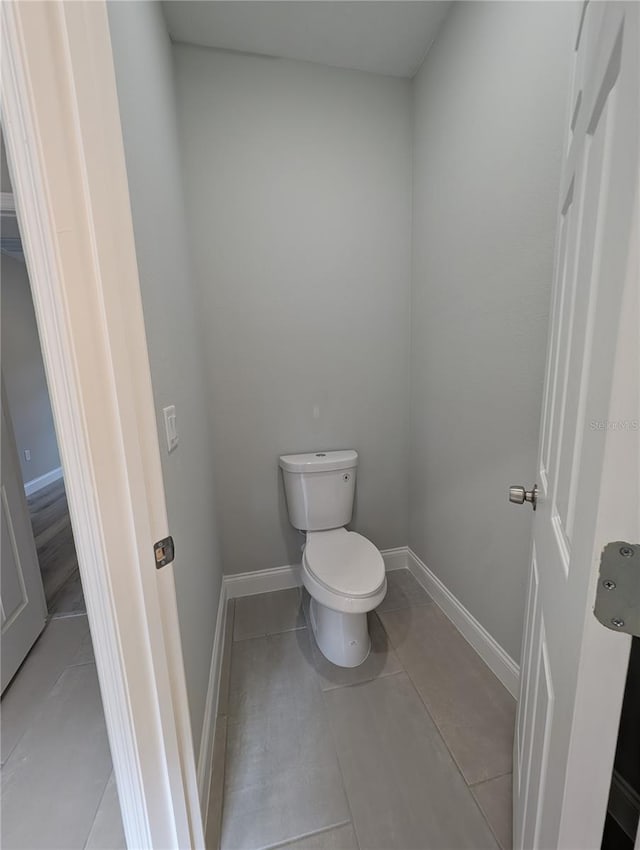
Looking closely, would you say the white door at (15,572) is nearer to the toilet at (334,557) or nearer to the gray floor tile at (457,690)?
the toilet at (334,557)

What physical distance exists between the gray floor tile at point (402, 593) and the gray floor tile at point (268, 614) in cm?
45

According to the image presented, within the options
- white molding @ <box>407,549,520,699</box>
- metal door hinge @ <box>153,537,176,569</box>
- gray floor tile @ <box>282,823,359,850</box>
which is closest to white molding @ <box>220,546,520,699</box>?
white molding @ <box>407,549,520,699</box>

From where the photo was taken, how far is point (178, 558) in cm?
96

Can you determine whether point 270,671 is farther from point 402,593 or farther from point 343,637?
point 402,593

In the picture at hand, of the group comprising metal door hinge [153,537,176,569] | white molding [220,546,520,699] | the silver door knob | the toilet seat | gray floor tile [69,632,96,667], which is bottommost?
gray floor tile [69,632,96,667]

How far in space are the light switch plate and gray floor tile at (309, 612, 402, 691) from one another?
3.81 ft

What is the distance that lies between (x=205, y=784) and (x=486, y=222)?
2088mm

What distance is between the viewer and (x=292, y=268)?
1745mm

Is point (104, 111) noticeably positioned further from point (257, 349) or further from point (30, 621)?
point (30, 621)

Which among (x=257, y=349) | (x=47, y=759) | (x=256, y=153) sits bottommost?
(x=47, y=759)

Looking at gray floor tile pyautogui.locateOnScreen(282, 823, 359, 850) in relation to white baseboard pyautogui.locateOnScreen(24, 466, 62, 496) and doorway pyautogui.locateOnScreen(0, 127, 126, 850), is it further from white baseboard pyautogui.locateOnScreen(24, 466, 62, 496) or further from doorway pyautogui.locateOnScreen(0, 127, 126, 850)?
white baseboard pyautogui.locateOnScreen(24, 466, 62, 496)

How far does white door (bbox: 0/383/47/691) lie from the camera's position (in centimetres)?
153

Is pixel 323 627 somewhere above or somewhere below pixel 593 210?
below

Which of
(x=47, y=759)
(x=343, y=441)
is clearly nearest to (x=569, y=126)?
(x=343, y=441)
